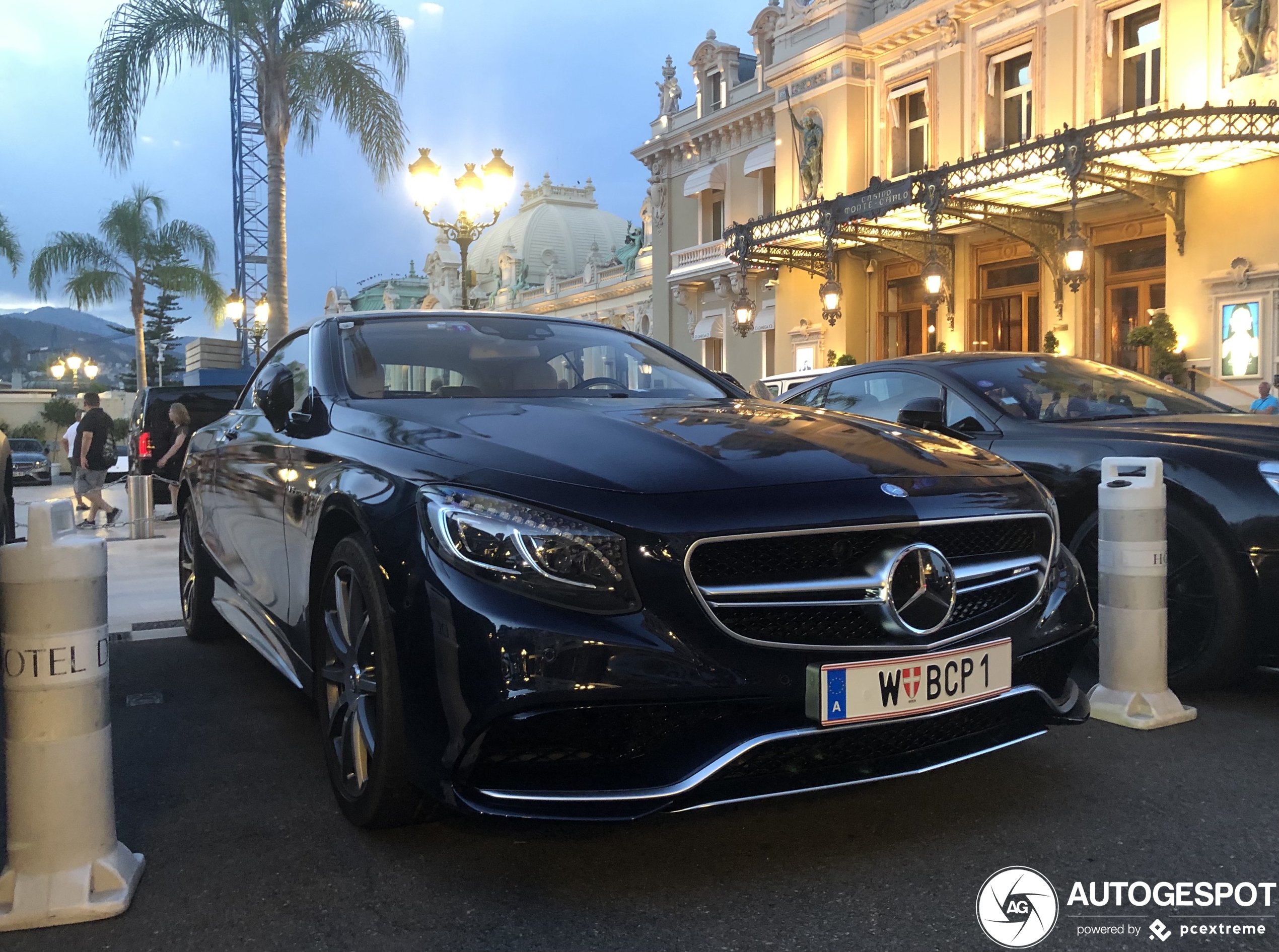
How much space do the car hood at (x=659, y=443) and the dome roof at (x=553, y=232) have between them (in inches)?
2258

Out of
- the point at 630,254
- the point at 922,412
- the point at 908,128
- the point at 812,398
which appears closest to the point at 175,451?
the point at 812,398

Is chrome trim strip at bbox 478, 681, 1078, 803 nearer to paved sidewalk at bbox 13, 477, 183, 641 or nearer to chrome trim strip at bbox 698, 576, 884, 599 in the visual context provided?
chrome trim strip at bbox 698, 576, 884, 599

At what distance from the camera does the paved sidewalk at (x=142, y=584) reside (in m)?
5.79

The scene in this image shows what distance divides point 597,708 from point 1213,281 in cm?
1760

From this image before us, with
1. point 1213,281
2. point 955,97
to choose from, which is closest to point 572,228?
point 955,97

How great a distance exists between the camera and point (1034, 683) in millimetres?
2809

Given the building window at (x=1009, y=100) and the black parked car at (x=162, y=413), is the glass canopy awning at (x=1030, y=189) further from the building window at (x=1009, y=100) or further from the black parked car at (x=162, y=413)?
the black parked car at (x=162, y=413)

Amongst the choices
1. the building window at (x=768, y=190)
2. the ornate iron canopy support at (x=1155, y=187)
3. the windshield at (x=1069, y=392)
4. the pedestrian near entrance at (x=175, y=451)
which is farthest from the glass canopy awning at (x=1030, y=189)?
the pedestrian near entrance at (x=175, y=451)

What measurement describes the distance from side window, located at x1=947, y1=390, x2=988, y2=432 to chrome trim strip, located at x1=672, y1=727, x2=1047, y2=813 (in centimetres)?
250

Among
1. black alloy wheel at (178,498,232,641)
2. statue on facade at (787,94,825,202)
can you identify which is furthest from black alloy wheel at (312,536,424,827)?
statue on facade at (787,94,825,202)

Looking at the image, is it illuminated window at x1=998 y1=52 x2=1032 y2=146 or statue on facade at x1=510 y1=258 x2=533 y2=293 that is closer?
illuminated window at x1=998 y1=52 x2=1032 y2=146

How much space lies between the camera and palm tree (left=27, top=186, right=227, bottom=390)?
40.2 m

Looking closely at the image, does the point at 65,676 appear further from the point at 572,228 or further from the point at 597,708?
the point at 572,228

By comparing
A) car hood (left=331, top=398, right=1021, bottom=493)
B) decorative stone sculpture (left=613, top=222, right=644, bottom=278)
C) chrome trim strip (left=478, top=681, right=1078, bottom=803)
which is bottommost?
chrome trim strip (left=478, top=681, right=1078, bottom=803)
